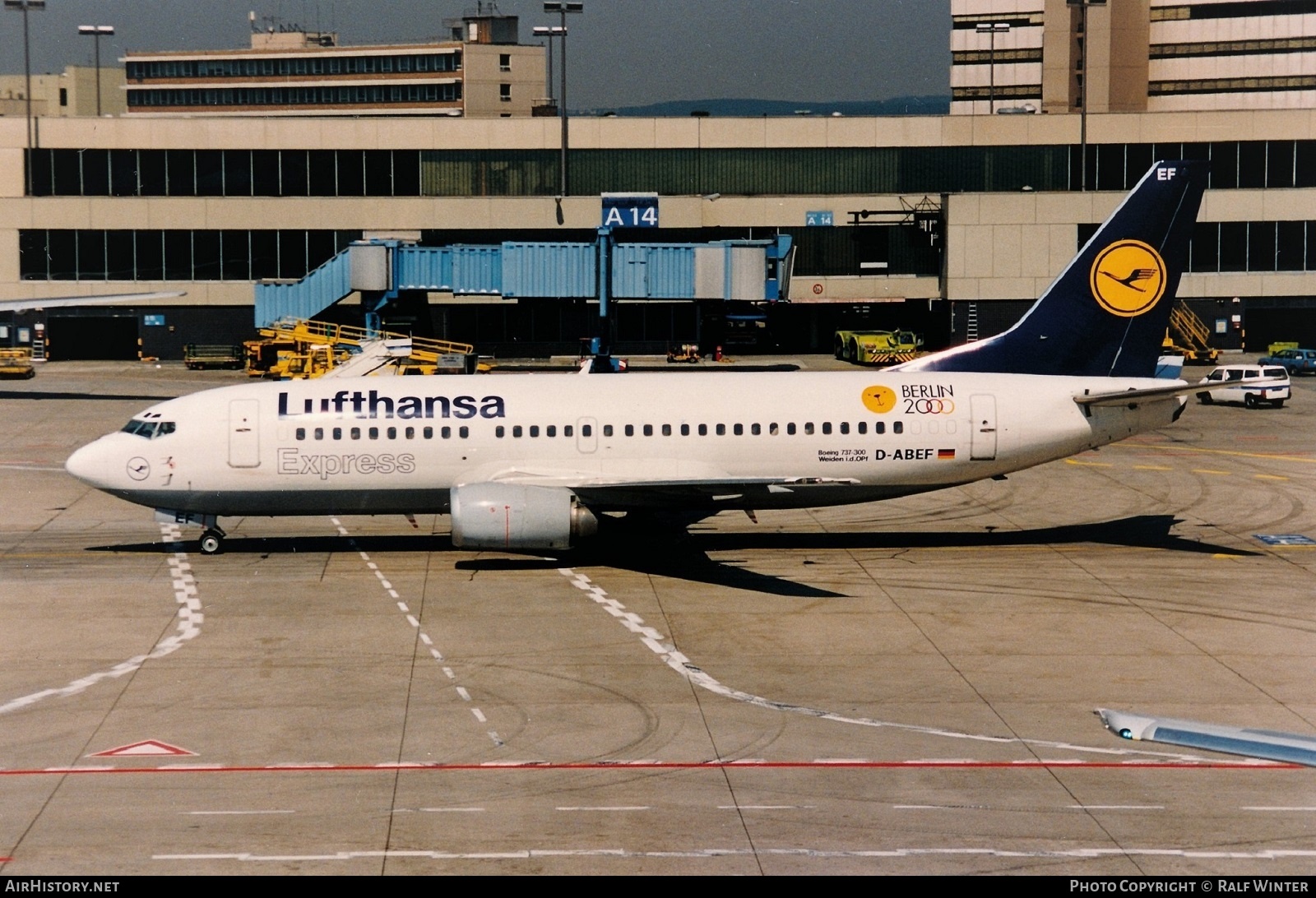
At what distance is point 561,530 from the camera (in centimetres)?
3778

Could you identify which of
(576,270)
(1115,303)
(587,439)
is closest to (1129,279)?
(1115,303)

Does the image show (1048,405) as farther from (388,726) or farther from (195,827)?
(195,827)

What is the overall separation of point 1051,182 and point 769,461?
69.3 meters

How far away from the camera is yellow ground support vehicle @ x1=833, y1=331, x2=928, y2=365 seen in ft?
312

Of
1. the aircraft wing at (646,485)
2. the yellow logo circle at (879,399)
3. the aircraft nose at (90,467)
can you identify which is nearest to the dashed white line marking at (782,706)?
the aircraft wing at (646,485)

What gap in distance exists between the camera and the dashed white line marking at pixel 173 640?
94.2ft

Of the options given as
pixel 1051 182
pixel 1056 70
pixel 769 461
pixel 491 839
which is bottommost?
pixel 491 839

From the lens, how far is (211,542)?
41.9m

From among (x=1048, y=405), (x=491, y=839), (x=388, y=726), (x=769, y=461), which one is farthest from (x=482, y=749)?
(x=1048, y=405)

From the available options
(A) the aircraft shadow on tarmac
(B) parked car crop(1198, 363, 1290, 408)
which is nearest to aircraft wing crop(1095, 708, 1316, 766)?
(A) the aircraft shadow on tarmac

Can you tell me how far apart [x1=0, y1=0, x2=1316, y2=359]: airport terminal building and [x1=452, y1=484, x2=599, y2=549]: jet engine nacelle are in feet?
212

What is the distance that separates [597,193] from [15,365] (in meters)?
38.1

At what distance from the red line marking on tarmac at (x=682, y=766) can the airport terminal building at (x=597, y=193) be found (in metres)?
76.5

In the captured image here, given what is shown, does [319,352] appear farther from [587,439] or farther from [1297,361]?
[1297,361]
